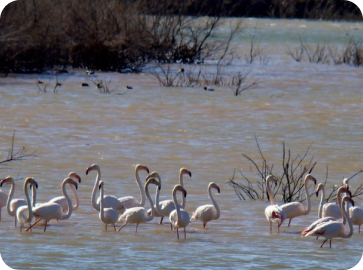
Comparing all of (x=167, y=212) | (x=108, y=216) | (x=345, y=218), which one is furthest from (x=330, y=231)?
(x=108, y=216)

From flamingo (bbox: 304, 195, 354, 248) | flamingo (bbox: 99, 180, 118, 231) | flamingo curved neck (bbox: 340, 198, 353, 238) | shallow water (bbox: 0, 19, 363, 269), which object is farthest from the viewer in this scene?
flamingo (bbox: 99, 180, 118, 231)

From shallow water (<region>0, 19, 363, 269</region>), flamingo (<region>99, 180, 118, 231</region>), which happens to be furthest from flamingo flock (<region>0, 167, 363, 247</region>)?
shallow water (<region>0, 19, 363, 269</region>)

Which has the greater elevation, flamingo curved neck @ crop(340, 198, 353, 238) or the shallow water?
flamingo curved neck @ crop(340, 198, 353, 238)

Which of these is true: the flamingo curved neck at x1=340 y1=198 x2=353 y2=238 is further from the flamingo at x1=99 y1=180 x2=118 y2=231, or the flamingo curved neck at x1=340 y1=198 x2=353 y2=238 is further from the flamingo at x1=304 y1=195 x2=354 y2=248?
the flamingo at x1=99 y1=180 x2=118 y2=231

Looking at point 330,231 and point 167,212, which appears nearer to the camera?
point 330,231

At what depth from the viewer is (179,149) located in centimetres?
1221

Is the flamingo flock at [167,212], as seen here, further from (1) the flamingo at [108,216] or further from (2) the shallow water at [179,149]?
(2) the shallow water at [179,149]

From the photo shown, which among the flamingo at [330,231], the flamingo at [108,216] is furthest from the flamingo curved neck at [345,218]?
the flamingo at [108,216]

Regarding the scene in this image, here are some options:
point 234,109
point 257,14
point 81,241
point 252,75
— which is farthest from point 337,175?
point 257,14

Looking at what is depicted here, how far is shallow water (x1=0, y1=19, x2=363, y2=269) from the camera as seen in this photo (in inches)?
270

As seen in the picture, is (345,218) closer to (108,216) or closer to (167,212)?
(167,212)

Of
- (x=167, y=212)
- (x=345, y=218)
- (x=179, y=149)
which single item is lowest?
(x=179, y=149)

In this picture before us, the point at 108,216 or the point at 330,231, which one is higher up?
the point at 330,231

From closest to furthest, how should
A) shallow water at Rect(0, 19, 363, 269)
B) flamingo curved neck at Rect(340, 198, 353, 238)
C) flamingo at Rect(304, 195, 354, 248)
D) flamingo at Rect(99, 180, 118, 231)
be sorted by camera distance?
shallow water at Rect(0, 19, 363, 269) → flamingo at Rect(304, 195, 354, 248) → flamingo curved neck at Rect(340, 198, 353, 238) → flamingo at Rect(99, 180, 118, 231)
